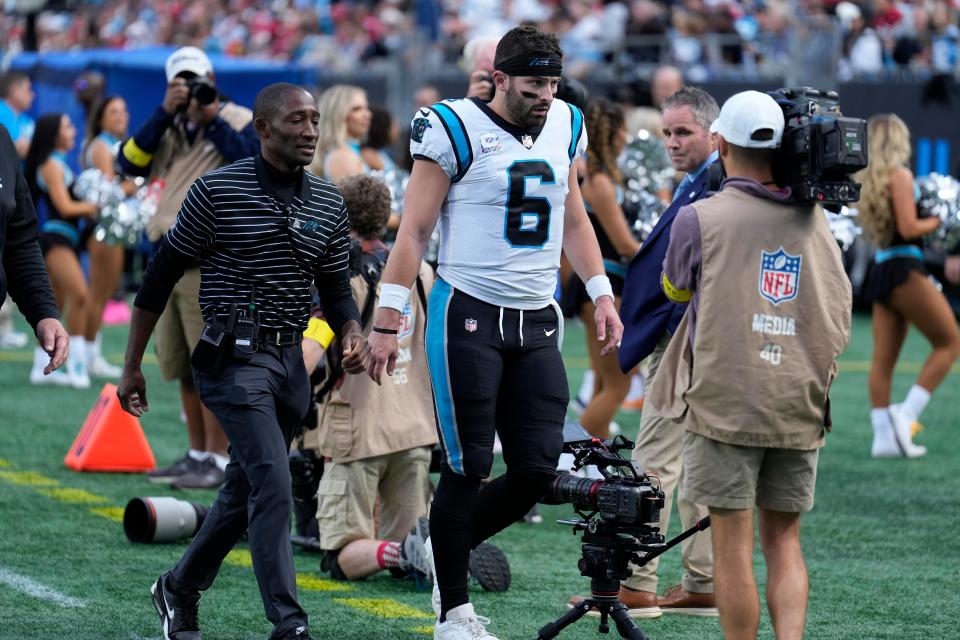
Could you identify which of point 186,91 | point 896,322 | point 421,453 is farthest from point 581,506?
point 896,322

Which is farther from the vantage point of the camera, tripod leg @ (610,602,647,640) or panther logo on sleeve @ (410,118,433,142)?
panther logo on sleeve @ (410,118,433,142)

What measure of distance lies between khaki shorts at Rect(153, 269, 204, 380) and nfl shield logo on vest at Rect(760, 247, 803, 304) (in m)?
3.90

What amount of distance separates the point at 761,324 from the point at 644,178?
470 cm

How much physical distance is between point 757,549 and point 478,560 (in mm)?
1556

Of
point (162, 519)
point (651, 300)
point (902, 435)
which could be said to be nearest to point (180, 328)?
point (162, 519)

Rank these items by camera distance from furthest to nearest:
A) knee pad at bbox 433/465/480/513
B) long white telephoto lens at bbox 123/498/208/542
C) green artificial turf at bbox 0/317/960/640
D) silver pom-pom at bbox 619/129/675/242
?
silver pom-pom at bbox 619/129/675/242 → long white telephoto lens at bbox 123/498/208/542 → green artificial turf at bbox 0/317/960/640 → knee pad at bbox 433/465/480/513

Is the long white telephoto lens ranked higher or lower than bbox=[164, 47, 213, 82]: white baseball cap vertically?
lower

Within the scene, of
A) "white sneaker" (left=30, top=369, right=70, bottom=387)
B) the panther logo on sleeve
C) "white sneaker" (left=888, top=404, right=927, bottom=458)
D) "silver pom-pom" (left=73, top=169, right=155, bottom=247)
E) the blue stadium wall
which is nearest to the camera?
the panther logo on sleeve

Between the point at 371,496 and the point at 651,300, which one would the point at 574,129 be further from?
the point at 371,496

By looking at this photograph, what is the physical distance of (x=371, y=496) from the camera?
21.2 feet

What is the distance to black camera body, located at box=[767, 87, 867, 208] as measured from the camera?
4410 millimetres

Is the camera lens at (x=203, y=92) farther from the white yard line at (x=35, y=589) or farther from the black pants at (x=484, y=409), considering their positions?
the black pants at (x=484, y=409)

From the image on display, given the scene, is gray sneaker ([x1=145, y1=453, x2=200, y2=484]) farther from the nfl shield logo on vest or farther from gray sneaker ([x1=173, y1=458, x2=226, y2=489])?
the nfl shield logo on vest

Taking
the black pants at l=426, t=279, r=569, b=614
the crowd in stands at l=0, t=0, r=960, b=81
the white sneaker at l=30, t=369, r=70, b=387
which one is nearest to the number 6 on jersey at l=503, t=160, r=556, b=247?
the black pants at l=426, t=279, r=569, b=614
